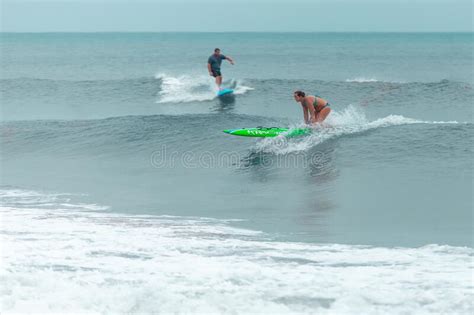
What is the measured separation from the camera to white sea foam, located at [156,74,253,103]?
80.1 feet

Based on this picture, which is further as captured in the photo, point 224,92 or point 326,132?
point 224,92

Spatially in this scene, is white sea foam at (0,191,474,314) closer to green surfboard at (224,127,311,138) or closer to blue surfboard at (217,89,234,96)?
green surfboard at (224,127,311,138)

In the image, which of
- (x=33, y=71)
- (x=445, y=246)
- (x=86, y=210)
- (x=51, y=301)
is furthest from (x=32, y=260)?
(x=33, y=71)

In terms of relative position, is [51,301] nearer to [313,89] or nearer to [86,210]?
[86,210]

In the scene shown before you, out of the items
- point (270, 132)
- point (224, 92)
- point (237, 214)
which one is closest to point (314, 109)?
point (270, 132)

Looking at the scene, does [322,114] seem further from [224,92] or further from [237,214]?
[224,92]

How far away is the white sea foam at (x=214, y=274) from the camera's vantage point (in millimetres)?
5992

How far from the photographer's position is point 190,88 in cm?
2658

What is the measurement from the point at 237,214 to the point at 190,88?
682 inches

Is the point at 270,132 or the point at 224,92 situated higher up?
the point at 224,92

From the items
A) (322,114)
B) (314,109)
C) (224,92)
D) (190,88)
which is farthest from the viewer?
(190,88)

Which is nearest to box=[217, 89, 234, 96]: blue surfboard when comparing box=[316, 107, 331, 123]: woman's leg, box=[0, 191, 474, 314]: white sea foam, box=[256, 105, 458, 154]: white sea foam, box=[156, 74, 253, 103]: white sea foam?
box=[156, 74, 253, 103]: white sea foam

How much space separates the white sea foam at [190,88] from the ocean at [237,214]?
108 inches

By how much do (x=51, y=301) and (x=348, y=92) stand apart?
2010 cm
